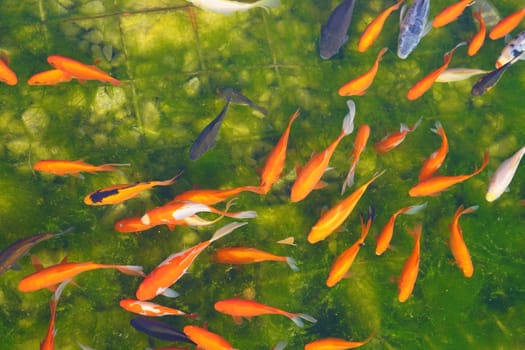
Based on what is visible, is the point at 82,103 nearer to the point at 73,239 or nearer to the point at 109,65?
the point at 109,65

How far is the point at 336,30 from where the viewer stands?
14.4ft

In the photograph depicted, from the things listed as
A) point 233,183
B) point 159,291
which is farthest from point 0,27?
point 159,291

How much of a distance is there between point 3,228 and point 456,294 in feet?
14.2

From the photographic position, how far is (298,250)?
4.61 m

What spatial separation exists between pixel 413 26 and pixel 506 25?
0.90 m

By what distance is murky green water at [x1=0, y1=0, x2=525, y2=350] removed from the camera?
4.41 m

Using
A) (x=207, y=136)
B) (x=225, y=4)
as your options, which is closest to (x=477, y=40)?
(x=225, y=4)

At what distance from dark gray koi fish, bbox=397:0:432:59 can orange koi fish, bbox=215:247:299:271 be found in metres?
2.33

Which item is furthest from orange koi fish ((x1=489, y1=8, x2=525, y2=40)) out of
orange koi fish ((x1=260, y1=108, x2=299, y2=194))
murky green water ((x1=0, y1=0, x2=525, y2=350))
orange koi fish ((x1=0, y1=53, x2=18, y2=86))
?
orange koi fish ((x1=0, y1=53, x2=18, y2=86))

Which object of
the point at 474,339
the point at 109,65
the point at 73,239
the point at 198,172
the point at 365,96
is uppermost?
the point at 109,65

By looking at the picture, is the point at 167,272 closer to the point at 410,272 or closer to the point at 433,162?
the point at 410,272

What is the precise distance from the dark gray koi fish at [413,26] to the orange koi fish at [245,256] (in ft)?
7.64

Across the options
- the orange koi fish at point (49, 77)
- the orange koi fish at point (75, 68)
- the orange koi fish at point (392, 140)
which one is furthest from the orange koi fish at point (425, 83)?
the orange koi fish at point (49, 77)

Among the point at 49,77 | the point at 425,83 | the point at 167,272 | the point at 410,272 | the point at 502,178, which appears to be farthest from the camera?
the point at 425,83
